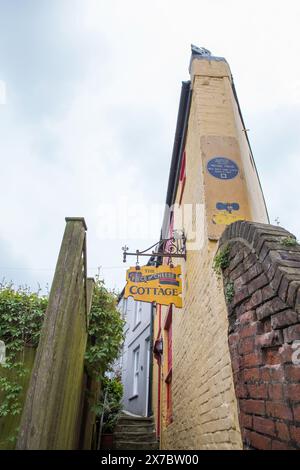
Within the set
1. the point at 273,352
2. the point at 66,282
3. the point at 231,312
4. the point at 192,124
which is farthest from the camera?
the point at 192,124

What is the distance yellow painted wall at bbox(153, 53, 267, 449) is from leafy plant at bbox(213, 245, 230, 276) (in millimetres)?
167

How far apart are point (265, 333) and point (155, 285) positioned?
3106 mm

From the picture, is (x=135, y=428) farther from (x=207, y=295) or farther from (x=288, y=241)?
(x=288, y=241)

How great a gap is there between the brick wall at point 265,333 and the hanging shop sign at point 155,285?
2323 mm

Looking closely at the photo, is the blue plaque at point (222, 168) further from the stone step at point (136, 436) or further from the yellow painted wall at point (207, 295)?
the stone step at point (136, 436)

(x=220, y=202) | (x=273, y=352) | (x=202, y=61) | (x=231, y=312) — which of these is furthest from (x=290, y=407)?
(x=202, y=61)

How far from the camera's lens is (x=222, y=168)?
4023 millimetres

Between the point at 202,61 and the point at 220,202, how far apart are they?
3280mm

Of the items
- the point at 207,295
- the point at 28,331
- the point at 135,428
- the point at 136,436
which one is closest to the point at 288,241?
the point at 207,295

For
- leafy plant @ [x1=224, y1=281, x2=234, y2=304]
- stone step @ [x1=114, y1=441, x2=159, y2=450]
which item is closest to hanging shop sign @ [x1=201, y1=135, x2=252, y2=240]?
leafy plant @ [x1=224, y1=281, x2=234, y2=304]

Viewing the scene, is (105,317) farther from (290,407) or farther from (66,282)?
(290,407)
